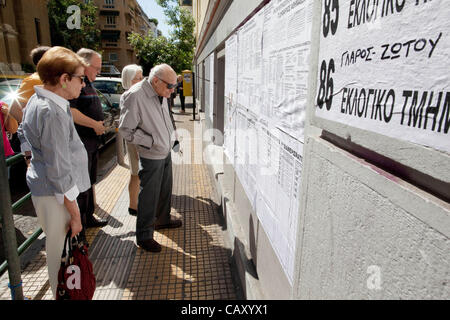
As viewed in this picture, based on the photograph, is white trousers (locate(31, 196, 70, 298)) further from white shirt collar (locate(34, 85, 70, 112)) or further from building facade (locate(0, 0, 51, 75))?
building facade (locate(0, 0, 51, 75))

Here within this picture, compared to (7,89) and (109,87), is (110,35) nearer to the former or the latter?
(109,87)

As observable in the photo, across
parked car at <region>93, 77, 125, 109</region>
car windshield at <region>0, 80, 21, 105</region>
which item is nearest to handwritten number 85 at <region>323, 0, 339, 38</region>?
car windshield at <region>0, 80, 21, 105</region>

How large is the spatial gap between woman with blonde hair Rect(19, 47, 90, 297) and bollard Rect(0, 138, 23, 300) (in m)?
0.27

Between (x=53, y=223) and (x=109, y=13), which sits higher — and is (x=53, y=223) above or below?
below

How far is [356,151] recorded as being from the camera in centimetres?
101

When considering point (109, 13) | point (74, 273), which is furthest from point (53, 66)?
point (109, 13)

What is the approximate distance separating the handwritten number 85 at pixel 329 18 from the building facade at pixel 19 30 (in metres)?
25.3

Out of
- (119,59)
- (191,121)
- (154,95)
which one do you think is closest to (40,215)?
(154,95)

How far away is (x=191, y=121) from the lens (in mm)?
12828

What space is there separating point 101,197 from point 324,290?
13.6 feet

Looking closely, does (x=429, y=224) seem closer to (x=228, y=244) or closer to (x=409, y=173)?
(x=409, y=173)

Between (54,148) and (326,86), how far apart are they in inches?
63.8

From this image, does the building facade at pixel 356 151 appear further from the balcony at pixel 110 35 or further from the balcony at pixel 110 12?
the balcony at pixel 110 12

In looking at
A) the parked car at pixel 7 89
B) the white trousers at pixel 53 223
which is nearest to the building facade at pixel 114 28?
the parked car at pixel 7 89
